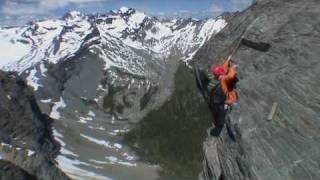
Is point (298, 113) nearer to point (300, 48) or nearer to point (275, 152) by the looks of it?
point (275, 152)

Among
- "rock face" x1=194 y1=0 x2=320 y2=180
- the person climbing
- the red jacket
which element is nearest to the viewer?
"rock face" x1=194 y1=0 x2=320 y2=180

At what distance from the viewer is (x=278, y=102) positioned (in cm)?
2575

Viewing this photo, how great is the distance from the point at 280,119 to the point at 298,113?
1.12 metres

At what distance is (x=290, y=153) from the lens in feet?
75.2

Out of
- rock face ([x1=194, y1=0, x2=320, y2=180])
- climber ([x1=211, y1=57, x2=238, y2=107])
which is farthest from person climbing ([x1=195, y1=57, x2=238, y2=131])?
rock face ([x1=194, y1=0, x2=320, y2=180])

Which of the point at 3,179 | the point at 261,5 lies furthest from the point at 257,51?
the point at 3,179

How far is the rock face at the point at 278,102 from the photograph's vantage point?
22.9 metres

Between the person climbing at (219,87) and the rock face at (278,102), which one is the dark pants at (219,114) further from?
the rock face at (278,102)

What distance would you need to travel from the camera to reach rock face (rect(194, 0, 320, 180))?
22875 millimetres

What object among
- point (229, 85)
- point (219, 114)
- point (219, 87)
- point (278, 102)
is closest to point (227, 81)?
point (229, 85)

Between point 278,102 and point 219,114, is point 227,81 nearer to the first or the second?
point 278,102

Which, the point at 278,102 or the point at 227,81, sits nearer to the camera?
the point at 278,102

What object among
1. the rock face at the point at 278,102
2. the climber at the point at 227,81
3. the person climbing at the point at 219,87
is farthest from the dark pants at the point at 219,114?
the climber at the point at 227,81

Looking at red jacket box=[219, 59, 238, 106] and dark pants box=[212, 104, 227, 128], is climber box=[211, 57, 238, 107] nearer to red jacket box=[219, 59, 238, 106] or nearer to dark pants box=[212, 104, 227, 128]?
red jacket box=[219, 59, 238, 106]
